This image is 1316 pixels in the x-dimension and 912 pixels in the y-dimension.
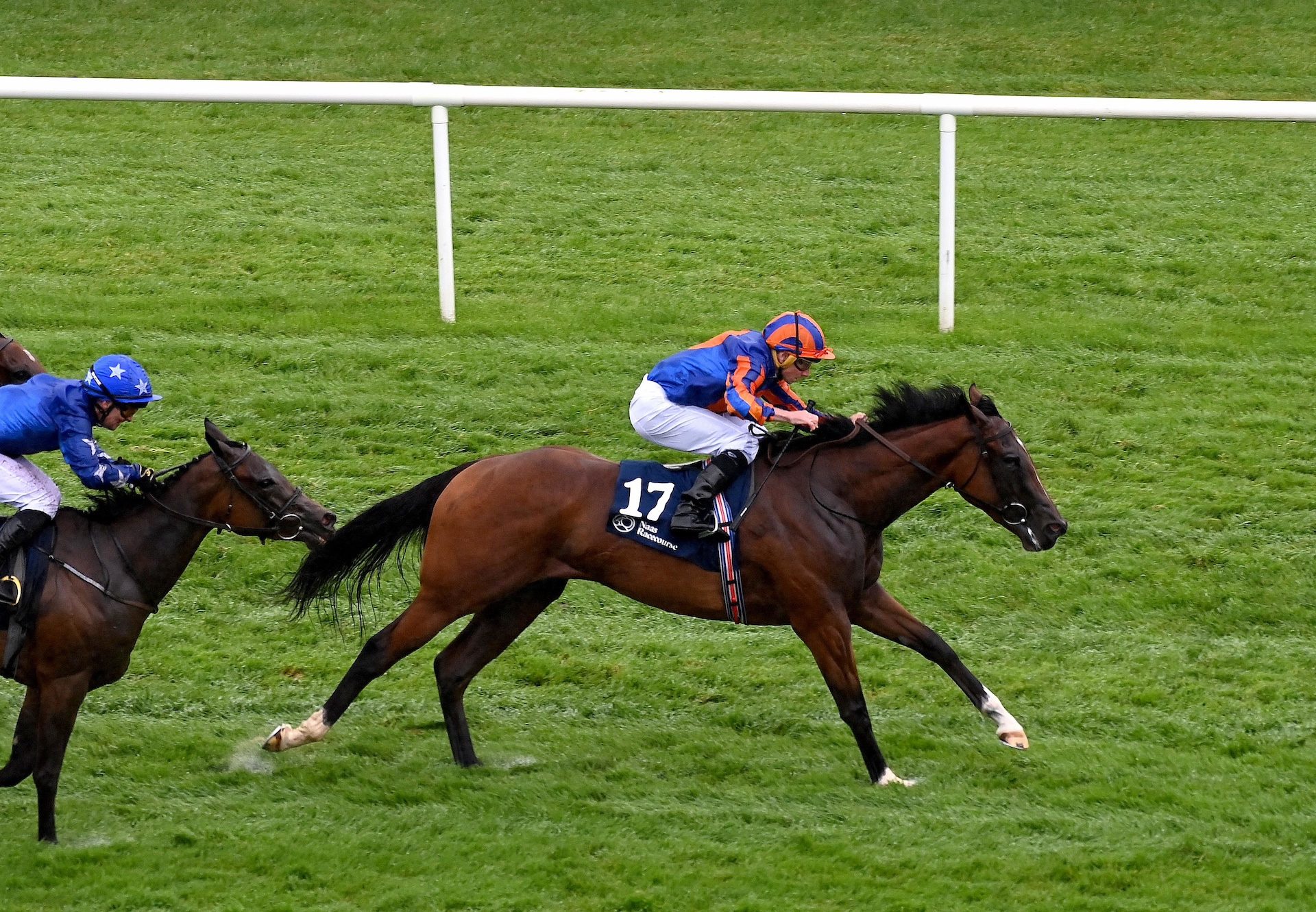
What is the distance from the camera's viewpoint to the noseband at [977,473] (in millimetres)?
5812

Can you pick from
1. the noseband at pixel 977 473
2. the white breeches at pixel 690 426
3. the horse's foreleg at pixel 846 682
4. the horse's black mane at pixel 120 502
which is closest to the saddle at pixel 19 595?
the horse's black mane at pixel 120 502

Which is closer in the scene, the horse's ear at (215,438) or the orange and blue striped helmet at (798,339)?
the horse's ear at (215,438)

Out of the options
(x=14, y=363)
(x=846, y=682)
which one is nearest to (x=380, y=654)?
(x=846, y=682)

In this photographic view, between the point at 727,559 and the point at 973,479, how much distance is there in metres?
0.93

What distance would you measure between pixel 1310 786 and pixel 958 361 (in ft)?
12.2

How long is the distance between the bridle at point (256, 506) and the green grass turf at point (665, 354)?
0.94 meters

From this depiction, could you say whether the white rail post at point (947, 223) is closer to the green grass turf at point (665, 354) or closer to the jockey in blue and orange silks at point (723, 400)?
the green grass turf at point (665, 354)

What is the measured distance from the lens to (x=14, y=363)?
22.1 feet

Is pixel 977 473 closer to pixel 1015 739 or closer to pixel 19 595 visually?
pixel 1015 739

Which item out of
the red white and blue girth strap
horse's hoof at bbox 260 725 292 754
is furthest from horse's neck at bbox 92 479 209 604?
the red white and blue girth strap

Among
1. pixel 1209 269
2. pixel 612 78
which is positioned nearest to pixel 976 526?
pixel 1209 269

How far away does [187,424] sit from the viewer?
8.29 m

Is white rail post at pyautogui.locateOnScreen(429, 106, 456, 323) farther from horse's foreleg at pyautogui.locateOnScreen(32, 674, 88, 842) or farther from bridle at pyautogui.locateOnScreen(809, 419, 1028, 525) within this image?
horse's foreleg at pyautogui.locateOnScreen(32, 674, 88, 842)

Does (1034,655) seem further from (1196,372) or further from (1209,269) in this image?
(1209,269)
